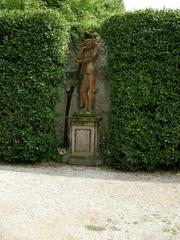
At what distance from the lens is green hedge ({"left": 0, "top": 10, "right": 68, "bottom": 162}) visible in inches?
356

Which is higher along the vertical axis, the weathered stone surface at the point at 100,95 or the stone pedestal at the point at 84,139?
the weathered stone surface at the point at 100,95

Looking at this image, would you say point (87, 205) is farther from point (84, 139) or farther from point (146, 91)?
point (84, 139)

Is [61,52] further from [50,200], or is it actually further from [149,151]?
[50,200]

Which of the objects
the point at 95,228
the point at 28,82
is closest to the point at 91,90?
the point at 28,82

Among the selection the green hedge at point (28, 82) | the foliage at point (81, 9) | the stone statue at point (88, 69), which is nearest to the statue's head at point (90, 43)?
the stone statue at point (88, 69)

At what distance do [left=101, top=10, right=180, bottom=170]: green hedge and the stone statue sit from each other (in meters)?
0.84

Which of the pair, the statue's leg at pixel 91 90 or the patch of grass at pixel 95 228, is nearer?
the patch of grass at pixel 95 228

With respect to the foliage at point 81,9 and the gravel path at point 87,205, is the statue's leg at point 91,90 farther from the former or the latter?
the foliage at point 81,9

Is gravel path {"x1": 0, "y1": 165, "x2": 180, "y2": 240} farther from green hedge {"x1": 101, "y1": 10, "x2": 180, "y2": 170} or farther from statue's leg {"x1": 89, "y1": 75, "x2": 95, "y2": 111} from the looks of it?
statue's leg {"x1": 89, "y1": 75, "x2": 95, "y2": 111}

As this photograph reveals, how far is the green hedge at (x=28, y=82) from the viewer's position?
29.7ft

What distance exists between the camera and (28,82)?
29.8 ft

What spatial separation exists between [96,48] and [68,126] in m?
1.82

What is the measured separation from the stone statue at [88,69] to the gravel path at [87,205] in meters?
1.90

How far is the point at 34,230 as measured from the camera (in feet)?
16.1
